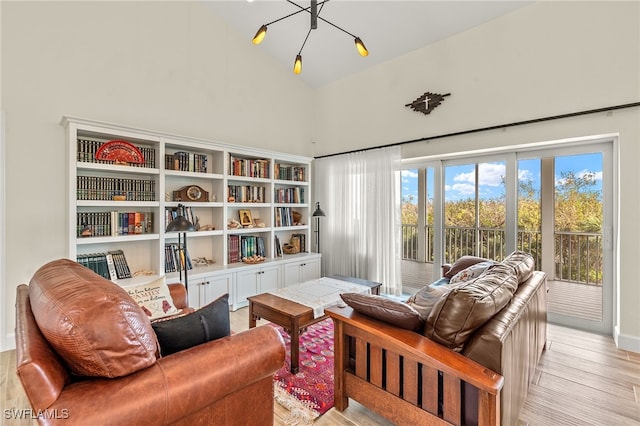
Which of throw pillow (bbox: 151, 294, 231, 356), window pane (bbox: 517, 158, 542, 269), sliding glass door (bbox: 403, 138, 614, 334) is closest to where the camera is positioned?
throw pillow (bbox: 151, 294, 231, 356)

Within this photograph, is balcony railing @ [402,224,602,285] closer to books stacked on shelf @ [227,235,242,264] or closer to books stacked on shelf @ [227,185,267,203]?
books stacked on shelf @ [227,185,267,203]

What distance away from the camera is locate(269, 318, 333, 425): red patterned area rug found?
189 centimetres

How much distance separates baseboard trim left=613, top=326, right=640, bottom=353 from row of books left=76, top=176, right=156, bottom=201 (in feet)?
15.5

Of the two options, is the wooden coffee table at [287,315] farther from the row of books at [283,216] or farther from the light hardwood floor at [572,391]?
the row of books at [283,216]

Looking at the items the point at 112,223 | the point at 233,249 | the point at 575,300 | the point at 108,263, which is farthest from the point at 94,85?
the point at 575,300

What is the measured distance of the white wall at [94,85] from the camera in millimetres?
2748

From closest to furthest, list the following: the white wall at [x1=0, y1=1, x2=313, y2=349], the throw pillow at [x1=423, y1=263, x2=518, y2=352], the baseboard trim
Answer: the throw pillow at [x1=423, y1=263, x2=518, y2=352] < the baseboard trim < the white wall at [x1=0, y1=1, x2=313, y2=349]

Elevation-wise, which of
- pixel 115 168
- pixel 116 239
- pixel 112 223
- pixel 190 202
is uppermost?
pixel 115 168

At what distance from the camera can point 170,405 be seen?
1.05 meters

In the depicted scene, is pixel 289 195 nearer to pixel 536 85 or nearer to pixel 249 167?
pixel 249 167

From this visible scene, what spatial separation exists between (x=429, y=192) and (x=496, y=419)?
10.4 feet

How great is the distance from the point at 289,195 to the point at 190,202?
1.57 meters

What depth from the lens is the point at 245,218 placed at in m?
4.30

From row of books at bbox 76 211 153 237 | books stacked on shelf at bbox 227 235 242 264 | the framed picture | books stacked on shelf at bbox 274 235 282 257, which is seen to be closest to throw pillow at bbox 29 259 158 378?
row of books at bbox 76 211 153 237
